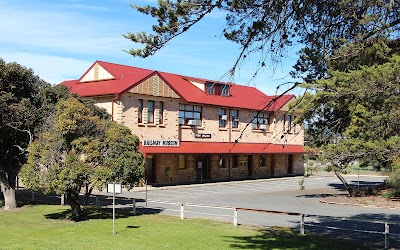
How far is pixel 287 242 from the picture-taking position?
1394 centimetres

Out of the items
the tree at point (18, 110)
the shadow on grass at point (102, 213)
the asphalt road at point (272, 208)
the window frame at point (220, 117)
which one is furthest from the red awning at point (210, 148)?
the shadow on grass at point (102, 213)

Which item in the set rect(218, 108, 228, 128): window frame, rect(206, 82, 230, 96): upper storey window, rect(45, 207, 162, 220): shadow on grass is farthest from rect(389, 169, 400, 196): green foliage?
rect(218, 108, 228, 128): window frame

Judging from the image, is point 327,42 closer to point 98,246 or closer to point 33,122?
point 98,246

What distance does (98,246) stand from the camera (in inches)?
523

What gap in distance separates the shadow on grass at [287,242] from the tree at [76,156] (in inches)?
252

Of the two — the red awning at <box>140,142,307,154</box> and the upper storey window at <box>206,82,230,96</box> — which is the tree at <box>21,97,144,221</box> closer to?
the upper storey window at <box>206,82,230,96</box>

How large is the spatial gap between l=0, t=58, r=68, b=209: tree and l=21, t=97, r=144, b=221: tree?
2.70 metres

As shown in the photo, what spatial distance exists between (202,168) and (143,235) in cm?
2650

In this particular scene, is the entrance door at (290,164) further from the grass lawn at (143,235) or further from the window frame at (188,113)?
the grass lawn at (143,235)

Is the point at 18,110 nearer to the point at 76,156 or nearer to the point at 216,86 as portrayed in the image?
the point at 76,156

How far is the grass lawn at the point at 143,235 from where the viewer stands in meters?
13.4

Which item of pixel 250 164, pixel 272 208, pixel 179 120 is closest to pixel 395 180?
pixel 272 208

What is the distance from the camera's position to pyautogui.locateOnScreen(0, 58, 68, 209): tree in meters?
22.1

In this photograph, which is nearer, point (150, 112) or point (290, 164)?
point (150, 112)
